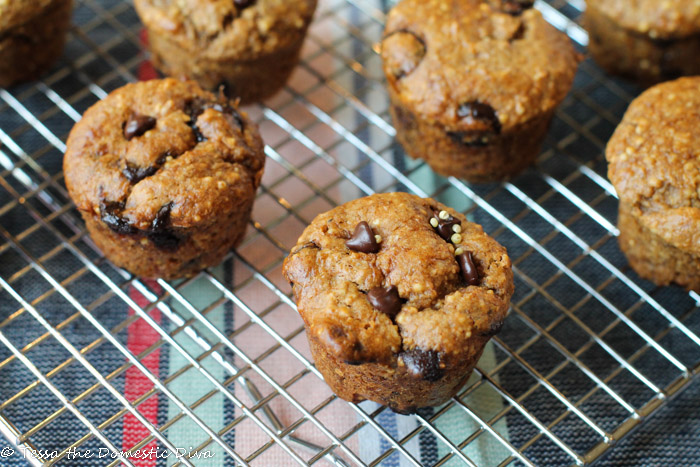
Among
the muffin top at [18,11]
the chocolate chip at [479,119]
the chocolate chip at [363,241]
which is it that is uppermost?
the muffin top at [18,11]

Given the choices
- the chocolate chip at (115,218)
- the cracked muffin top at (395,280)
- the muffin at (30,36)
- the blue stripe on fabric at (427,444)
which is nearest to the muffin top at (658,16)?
the cracked muffin top at (395,280)

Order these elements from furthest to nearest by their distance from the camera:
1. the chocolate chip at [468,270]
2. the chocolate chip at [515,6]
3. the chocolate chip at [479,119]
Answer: the chocolate chip at [515,6] → the chocolate chip at [479,119] → the chocolate chip at [468,270]

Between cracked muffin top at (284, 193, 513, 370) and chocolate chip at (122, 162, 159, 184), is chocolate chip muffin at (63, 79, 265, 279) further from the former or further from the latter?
cracked muffin top at (284, 193, 513, 370)

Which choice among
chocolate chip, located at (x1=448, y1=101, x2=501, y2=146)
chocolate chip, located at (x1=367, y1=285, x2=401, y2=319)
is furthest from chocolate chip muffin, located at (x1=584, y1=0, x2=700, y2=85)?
chocolate chip, located at (x1=367, y1=285, x2=401, y2=319)

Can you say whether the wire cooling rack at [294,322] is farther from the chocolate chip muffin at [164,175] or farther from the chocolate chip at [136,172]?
the chocolate chip at [136,172]

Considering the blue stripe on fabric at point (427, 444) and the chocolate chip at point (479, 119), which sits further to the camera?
the chocolate chip at point (479, 119)

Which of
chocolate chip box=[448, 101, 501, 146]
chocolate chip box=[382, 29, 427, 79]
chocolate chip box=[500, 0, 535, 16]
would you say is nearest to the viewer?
chocolate chip box=[448, 101, 501, 146]

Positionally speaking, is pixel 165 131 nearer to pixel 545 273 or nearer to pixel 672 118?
pixel 545 273
